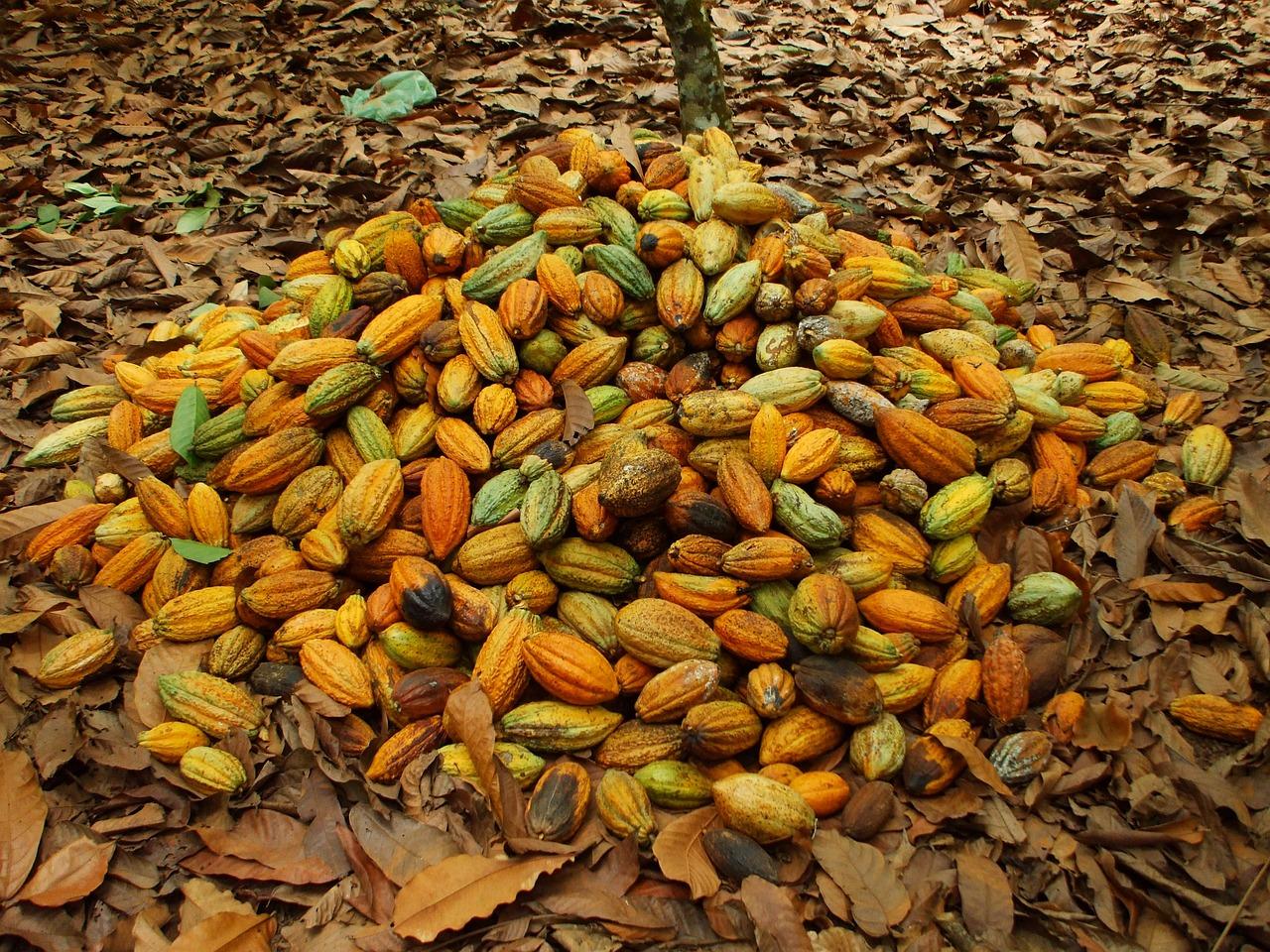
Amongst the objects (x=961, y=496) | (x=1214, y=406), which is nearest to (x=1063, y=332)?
(x=1214, y=406)

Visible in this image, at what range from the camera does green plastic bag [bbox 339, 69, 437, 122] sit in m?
5.23

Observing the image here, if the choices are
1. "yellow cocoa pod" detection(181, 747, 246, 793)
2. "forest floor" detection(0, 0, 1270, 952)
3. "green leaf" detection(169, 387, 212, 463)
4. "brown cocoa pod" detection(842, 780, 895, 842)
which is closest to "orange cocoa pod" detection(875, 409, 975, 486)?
"forest floor" detection(0, 0, 1270, 952)

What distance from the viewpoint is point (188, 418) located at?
2.79m

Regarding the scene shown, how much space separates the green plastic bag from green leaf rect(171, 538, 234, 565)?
365 centimetres

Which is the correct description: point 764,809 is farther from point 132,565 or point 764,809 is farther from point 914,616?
point 132,565

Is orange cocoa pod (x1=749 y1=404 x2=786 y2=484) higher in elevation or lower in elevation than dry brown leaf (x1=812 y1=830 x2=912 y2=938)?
higher

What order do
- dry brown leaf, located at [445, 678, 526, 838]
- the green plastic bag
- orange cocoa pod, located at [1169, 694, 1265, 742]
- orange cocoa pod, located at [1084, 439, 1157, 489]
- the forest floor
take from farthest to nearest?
the green plastic bag < orange cocoa pod, located at [1084, 439, 1157, 489] < orange cocoa pod, located at [1169, 694, 1265, 742] < dry brown leaf, located at [445, 678, 526, 838] < the forest floor

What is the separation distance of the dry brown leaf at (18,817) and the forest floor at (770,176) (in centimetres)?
2

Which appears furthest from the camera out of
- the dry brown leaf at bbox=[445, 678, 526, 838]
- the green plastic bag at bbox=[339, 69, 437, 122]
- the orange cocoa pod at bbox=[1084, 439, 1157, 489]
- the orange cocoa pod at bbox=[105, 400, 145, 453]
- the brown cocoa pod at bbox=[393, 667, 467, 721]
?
the green plastic bag at bbox=[339, 69, 437, 122]

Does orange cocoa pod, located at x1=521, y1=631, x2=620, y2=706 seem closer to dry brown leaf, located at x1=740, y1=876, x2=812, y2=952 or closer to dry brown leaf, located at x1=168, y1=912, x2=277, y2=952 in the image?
dry brown leaf, located at x1=740, y1=876, x2=812, y2=952

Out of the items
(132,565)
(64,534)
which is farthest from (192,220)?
(132,565)

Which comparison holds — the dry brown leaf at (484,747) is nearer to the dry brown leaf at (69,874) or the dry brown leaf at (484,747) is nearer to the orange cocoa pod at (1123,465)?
the dry brown leaf at (69,874)

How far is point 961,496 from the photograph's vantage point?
2.39 m

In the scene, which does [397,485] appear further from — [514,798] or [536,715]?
[514,798]
